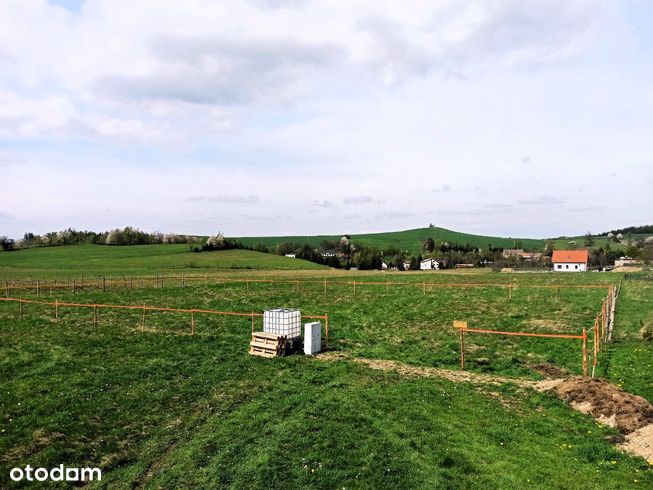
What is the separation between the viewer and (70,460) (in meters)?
10.3

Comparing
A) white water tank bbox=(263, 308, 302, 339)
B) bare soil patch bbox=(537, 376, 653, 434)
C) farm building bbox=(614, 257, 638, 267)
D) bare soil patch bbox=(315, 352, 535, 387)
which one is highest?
farm building bbox=(614, 257, 638, 267)

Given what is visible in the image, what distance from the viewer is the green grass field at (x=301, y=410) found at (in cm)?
958

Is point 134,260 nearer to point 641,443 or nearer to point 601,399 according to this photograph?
point 601,399

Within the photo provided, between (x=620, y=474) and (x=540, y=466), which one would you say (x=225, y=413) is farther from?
(x=620, y=474)

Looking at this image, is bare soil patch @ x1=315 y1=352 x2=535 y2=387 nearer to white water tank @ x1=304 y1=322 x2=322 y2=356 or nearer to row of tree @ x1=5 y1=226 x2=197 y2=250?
white water tank @ x1=304 y1=322 x2=322 y2=356

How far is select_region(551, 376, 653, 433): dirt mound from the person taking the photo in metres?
11.6

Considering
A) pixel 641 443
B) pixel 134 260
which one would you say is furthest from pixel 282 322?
pixel 134 260

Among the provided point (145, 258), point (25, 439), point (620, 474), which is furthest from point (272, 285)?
point (145, 258)

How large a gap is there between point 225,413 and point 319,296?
27.2 metres

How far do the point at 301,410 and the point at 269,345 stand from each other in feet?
22.5

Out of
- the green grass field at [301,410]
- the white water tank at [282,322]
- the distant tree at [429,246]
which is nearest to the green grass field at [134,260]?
the green grass field at [301,410]
